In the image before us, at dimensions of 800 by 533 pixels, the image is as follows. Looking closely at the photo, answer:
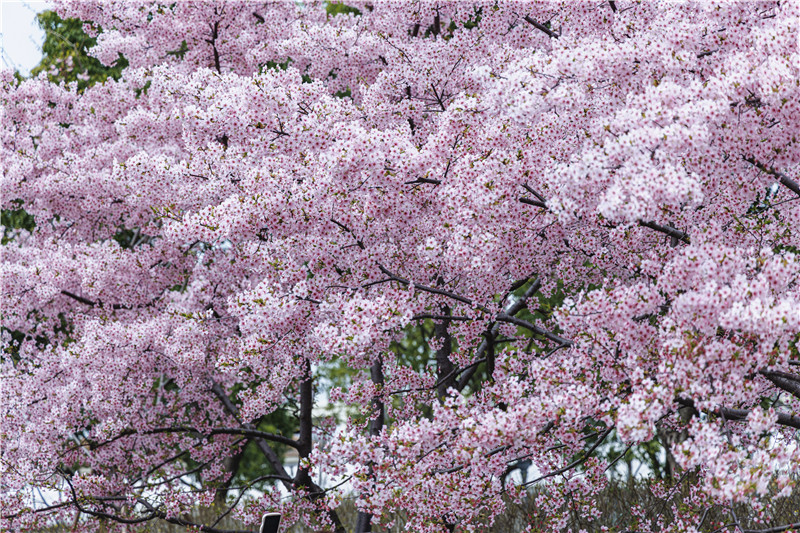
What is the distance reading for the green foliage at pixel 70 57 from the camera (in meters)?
17.3

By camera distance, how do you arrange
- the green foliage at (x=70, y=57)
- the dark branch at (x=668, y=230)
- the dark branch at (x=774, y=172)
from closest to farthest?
the dark branch at (x=774, y=172) → the dark branch at (x=668, y=230) → the green foliage at (x=70, y=57)

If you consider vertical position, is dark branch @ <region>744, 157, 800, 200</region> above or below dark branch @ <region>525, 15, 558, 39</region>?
below

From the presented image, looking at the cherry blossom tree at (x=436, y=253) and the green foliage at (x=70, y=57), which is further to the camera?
the green foliage at (x=70, y=57)

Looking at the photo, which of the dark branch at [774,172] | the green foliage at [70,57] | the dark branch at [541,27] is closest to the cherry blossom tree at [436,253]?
the dark branch at [774,172]

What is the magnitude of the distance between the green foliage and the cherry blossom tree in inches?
172

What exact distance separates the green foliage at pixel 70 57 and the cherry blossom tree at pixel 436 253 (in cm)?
437

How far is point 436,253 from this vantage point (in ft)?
23.8

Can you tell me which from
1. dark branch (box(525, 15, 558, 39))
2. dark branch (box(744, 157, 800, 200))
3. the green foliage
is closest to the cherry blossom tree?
dark branch (box(744, 157, 800, 200))

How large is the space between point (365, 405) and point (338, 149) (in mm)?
3727

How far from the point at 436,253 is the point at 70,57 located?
1373cm

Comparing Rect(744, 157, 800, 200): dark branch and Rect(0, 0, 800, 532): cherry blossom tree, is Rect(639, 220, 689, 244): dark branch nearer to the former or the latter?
Rect(0, 0, 800, 532): cherry blossom tree

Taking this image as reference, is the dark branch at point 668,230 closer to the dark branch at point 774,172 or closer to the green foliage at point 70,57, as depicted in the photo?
the dark branch at point 774,172

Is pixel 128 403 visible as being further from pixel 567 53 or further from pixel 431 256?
pixel 567 53

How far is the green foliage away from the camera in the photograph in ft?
56.7
